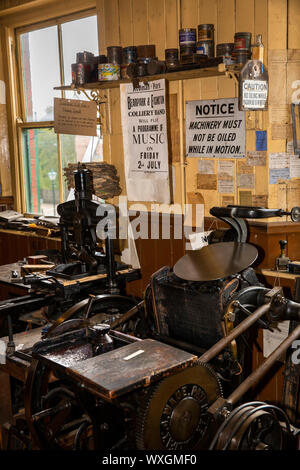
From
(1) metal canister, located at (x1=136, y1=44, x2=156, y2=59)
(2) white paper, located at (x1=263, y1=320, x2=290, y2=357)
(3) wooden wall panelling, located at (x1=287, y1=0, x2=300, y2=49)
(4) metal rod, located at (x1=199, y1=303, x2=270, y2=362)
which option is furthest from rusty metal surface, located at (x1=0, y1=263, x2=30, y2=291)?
(3) wooden wall panelling, located at (x1=287, y1=0, x2=300, y2=49)

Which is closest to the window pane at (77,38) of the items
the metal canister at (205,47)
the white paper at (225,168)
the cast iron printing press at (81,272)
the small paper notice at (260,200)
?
the cast iron printing press at (81,272)

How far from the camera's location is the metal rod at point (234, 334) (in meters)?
2.47

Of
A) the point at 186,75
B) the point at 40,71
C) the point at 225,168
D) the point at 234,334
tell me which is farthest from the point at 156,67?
the point at 40,71

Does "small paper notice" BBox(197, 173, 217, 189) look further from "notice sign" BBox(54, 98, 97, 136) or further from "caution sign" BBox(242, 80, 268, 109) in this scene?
"notice sign" BBox(54, 98, 97, 136)

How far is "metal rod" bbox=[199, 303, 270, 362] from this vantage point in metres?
2.47

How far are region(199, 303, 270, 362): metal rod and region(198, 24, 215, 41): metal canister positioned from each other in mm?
1947

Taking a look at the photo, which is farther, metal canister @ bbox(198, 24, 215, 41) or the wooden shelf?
metal canister @ bbox(198, 24, 215, 41)

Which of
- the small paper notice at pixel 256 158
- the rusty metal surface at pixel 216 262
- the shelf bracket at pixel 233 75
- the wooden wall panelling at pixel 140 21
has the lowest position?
the rusty metal surface at pixel 216 262

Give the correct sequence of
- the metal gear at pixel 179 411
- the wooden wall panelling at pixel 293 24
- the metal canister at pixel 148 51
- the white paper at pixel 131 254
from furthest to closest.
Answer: the white paper at pixel 131 254 < the metal canister at pixel 148 51 < the wooden wall panelling at pixel 293 24 < the metal gear at pixel 179 411

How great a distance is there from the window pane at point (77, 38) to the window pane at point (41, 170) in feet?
2.42

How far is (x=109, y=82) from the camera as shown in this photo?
4164 mm

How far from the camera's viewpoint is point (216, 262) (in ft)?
9.84

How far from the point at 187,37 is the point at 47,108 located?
240 centimetres

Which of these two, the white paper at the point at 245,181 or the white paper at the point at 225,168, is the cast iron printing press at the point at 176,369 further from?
the white paper at the point at 225,168
